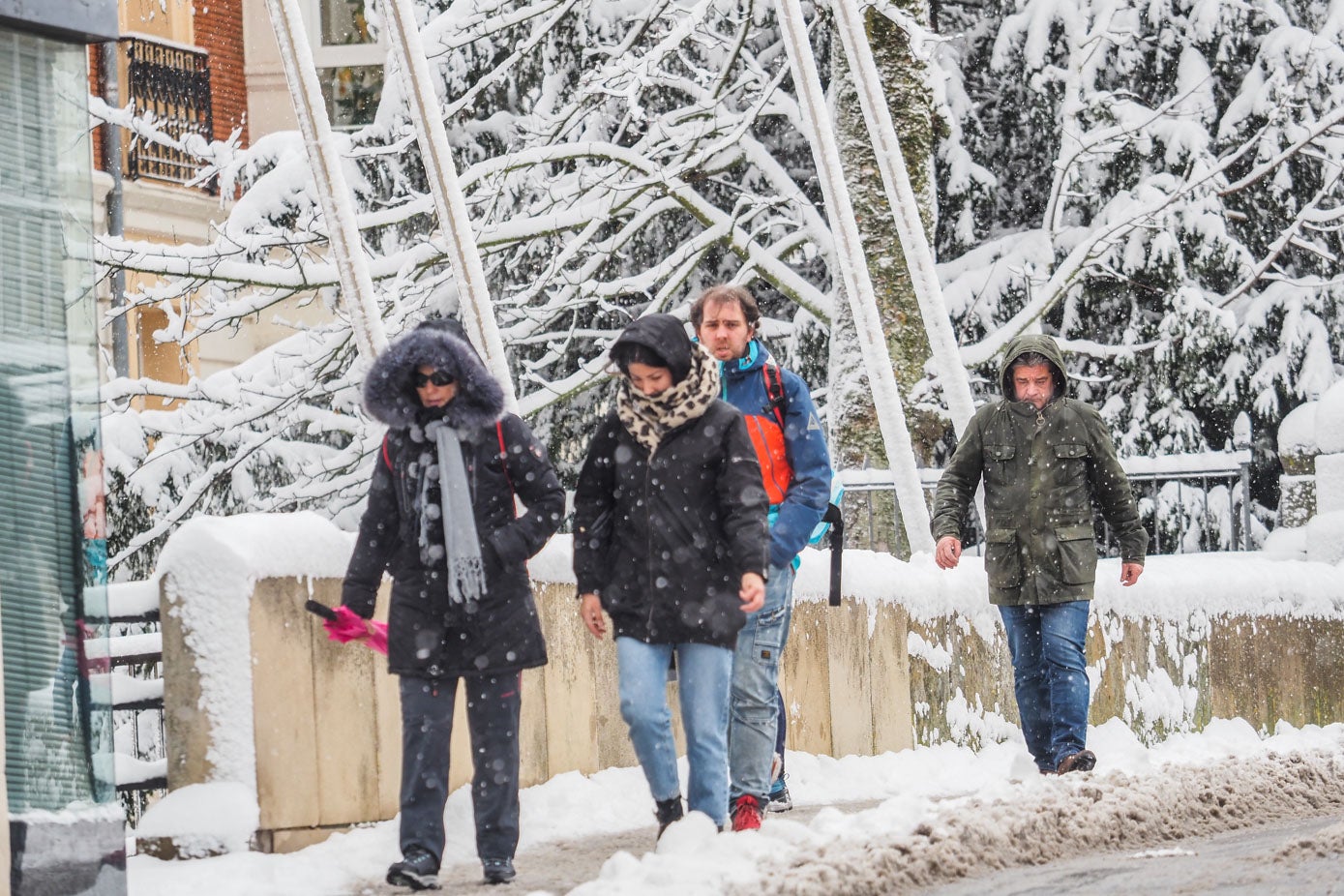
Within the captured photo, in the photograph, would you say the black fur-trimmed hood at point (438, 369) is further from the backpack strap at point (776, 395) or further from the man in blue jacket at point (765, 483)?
the backpack strap at point (776, 395)

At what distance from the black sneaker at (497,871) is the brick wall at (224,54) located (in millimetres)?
19675

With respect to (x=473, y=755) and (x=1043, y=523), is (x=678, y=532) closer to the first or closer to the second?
(x=473, y=755)

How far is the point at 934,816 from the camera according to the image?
7.00 meters

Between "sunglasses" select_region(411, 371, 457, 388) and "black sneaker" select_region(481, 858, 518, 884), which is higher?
"sunglasses" select_region(411, 371, 457, 388)

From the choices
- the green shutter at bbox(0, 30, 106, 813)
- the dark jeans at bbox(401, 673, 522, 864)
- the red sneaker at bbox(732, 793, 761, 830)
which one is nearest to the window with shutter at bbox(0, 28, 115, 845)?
the green shutter at bbox(0, 30, 106, 813)

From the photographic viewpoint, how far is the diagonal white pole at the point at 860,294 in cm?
1148

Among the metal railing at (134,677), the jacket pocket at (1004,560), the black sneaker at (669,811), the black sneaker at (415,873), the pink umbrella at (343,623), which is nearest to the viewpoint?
the black sneaker at (415,873)

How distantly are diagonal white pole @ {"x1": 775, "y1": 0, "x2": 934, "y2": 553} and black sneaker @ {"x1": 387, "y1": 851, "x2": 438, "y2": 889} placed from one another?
5101mm

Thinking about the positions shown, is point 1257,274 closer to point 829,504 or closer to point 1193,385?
point 1193,385

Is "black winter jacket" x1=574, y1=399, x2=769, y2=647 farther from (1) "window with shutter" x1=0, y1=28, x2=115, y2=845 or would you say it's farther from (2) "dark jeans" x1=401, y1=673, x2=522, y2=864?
(1) "window with shutter" x1=0, y1=28, x2=115, y2=845

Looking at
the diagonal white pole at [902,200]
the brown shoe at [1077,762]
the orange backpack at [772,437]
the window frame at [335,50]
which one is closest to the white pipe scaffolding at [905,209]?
the diagonal white pole at [902,200]

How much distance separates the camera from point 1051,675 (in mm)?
8617

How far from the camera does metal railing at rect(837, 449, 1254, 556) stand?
13758mm

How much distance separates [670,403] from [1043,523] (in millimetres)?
2242
